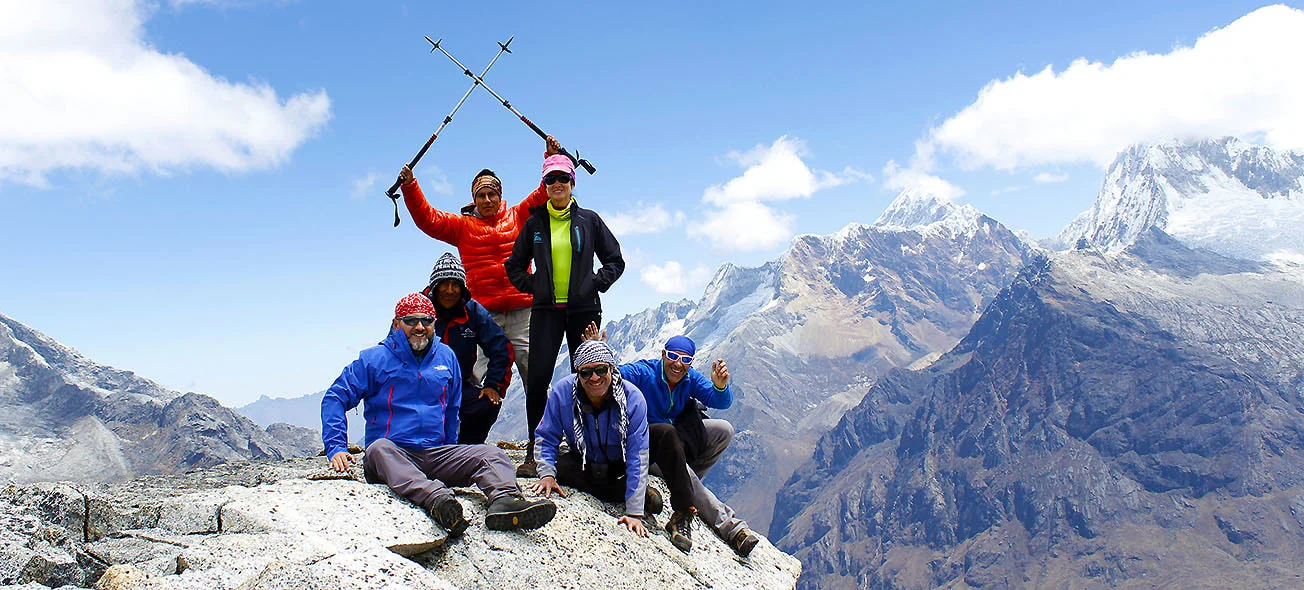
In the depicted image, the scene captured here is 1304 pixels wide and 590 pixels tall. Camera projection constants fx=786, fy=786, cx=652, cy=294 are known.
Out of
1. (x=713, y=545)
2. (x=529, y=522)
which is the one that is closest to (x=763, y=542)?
(x=713, y=545)

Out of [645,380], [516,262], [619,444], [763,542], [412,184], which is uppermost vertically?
[412,184]

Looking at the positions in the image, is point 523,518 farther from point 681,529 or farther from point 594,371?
point 681,529

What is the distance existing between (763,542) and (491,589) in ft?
24.2

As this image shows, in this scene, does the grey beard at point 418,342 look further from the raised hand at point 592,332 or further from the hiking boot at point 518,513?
the raised hand at point 592,332

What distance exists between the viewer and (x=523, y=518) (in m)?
9.30

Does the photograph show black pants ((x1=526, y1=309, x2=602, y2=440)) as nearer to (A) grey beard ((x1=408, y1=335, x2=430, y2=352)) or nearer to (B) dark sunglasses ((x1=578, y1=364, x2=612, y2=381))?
(B) dark sunglasses ((x1=578, y1=364, x2=612, y2=381))

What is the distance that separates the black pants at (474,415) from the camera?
11.7 metres

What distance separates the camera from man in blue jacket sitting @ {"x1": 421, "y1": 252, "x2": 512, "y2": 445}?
11.2 m

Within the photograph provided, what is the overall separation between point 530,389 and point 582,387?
1.82m

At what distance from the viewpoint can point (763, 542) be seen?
14.4 metres

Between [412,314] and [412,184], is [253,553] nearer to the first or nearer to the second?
[412,314]

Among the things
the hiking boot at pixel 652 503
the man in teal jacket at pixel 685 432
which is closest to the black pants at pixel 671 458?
the man in teal jacket at pixel 685 432

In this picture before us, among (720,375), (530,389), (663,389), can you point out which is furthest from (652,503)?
(530,389)

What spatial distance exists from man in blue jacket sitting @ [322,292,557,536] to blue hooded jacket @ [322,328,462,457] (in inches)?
0.5
